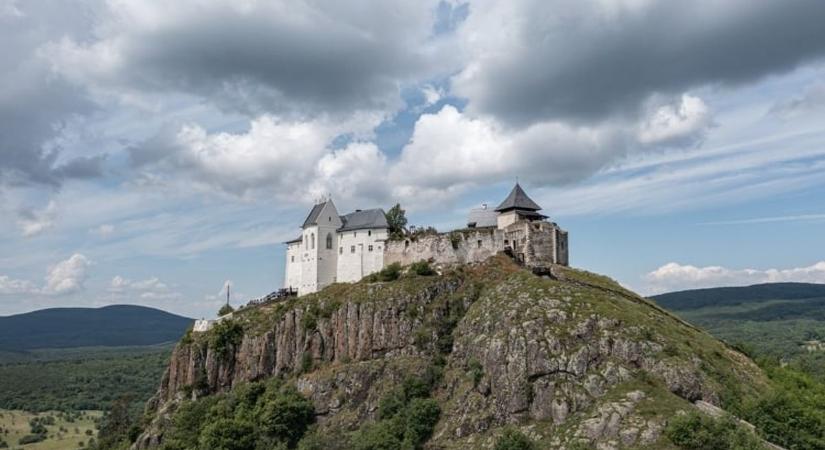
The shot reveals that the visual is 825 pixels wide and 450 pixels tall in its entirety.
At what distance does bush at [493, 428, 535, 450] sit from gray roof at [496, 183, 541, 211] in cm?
Answer: 4061

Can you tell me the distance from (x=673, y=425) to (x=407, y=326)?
3972 cm

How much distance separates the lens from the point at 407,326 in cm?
9581

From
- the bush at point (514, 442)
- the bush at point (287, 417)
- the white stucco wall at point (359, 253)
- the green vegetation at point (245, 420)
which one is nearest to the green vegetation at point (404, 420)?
the bush at point (287, 417)

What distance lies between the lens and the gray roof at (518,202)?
348 feet

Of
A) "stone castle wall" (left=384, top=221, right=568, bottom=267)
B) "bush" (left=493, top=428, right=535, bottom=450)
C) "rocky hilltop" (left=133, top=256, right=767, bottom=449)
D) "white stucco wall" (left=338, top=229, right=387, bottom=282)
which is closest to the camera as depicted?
"bush" (left=493, top=428, right=535, bottom=450)

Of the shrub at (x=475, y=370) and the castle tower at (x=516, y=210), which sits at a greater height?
the castle tower at (x=516, y=210)

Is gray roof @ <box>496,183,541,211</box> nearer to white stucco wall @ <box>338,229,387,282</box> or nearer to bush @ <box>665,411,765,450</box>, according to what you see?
white stucco wall @ <box>338,229,387,282</box>

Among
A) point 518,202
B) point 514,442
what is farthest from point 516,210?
point 514,442

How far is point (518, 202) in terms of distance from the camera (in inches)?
4193

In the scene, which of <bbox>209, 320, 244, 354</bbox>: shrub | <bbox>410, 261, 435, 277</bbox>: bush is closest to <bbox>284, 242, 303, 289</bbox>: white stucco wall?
<bbox>209, 320, 244, 354</bbox>: shrub

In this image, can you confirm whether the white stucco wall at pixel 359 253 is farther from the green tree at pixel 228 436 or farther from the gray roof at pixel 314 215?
the green tree at pixel 228 436

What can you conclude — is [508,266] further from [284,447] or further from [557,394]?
[284,447]

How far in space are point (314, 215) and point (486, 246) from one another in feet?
96.8

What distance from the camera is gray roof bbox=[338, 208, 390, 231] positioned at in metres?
110
